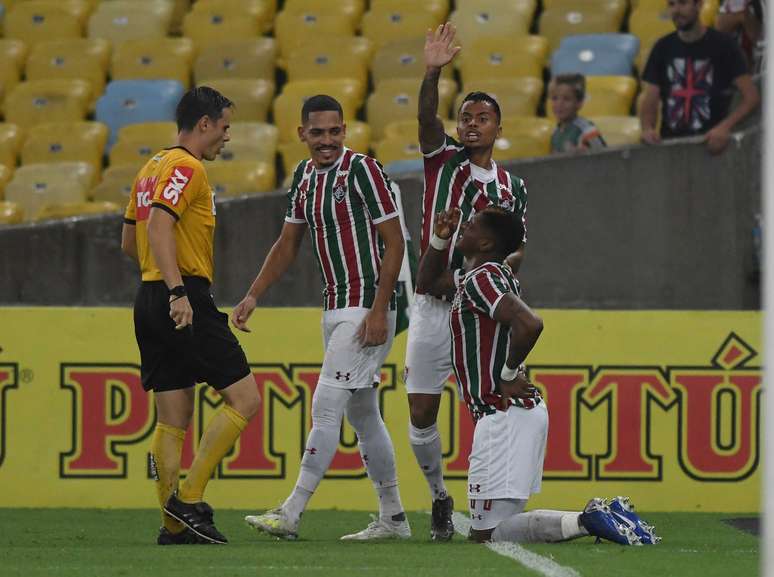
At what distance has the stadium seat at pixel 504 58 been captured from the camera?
13.4 meters

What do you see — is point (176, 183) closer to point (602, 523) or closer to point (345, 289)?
point (345, 289)

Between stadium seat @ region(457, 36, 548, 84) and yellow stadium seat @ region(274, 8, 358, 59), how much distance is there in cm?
153

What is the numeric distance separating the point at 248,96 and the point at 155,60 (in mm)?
1174

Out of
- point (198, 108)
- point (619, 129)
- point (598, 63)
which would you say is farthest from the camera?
point (598, 63)

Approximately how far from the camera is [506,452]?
6.72m

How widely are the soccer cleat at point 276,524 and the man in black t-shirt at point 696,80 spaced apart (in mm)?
4709

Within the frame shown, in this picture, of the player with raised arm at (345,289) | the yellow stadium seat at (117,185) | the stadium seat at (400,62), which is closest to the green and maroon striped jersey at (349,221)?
the player with raised arm at (345,289)

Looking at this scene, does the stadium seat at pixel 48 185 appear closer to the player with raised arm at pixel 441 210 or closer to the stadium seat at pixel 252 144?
the stadium seat at pixel 252 144

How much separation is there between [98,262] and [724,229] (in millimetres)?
4307

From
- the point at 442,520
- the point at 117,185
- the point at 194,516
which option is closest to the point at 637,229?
the point at 442,520

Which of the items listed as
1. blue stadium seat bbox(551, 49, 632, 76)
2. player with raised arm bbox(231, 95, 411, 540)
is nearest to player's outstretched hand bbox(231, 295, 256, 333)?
player with raised arm bbox(231, 95, 411, 540)

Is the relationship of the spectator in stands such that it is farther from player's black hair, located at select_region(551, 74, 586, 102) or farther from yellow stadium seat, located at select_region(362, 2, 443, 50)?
yellow stadium seat, located at select_region(362, 2, 443, 50)

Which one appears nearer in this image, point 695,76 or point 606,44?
point 695,76

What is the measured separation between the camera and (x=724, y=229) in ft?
35.6
